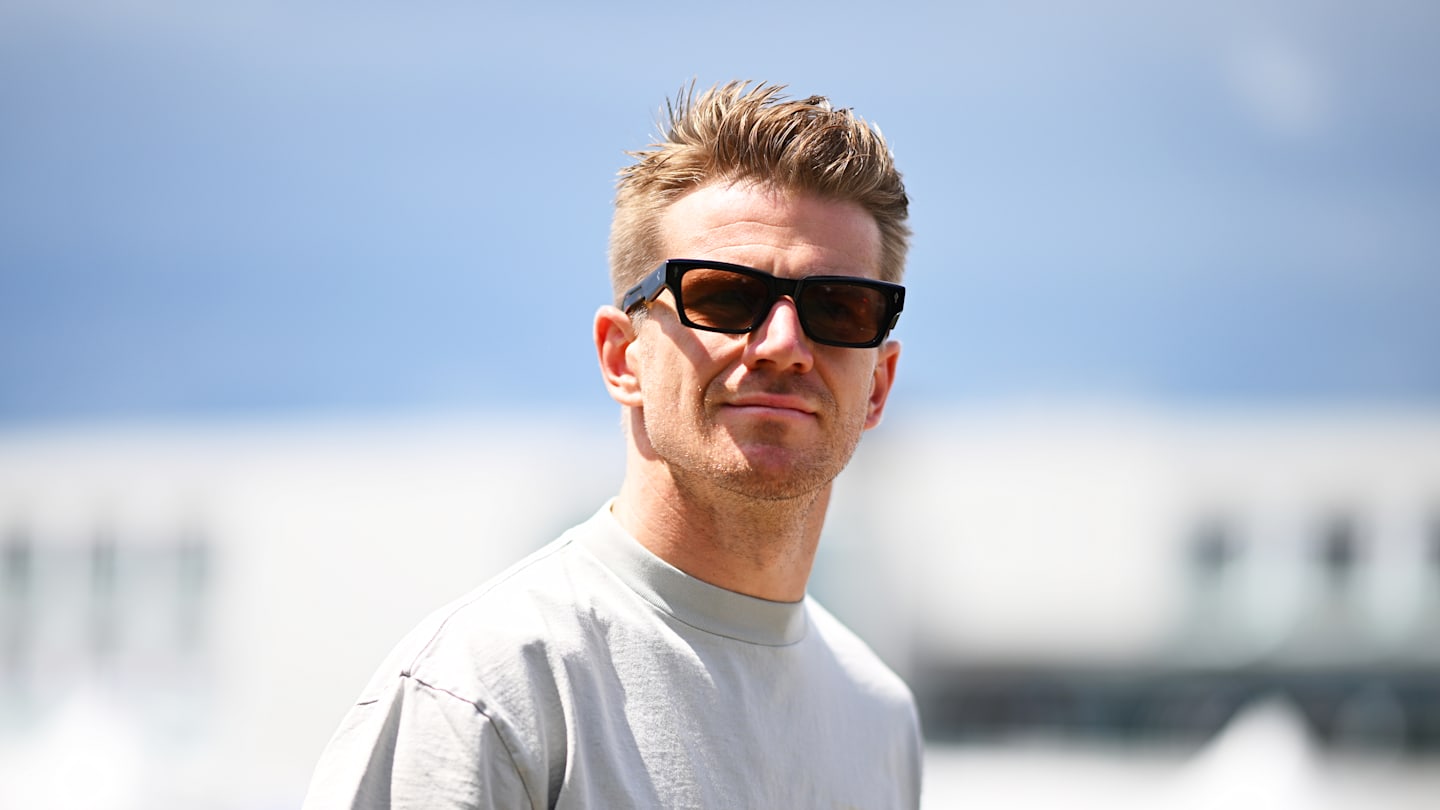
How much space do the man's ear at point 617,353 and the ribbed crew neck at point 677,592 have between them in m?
0.22

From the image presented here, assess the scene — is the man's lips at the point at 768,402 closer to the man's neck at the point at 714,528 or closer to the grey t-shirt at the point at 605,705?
the man's neck at the point at 714,528

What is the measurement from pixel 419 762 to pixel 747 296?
837 millimetres

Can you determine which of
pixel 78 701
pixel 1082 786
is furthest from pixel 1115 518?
pixel 78 701

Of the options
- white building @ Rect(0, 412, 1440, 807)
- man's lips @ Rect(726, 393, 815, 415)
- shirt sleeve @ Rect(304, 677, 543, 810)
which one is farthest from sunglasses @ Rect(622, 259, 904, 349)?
white building @ Rect(0, 412, 1440, 807)

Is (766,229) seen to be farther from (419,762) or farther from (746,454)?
(419,762)

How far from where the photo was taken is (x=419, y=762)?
176cm

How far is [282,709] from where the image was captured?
54.8m

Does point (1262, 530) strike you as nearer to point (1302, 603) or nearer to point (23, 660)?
point (1302, 603)

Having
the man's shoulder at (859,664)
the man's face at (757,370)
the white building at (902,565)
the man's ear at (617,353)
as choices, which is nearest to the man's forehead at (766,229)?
the man's face at (757,370)

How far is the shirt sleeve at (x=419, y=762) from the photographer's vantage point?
1.75 metres

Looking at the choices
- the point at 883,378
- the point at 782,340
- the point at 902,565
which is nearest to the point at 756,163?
the point at 782,340

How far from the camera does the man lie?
73.2 inches

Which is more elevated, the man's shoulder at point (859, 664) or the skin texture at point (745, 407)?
the skin texture at point (745, 407)

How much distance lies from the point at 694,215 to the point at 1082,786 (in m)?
47.2
